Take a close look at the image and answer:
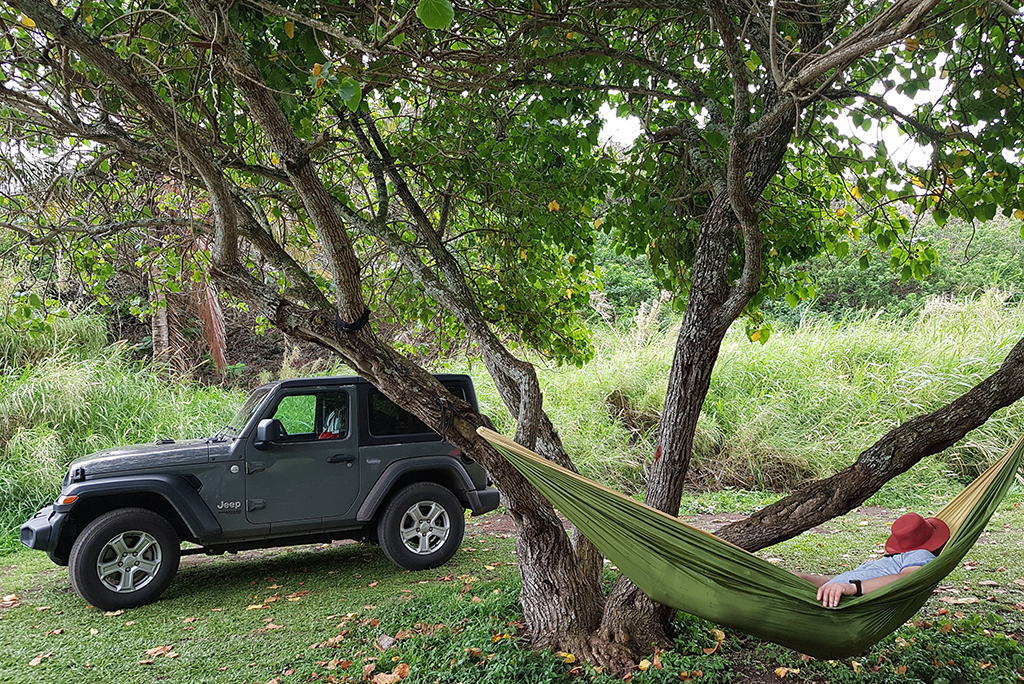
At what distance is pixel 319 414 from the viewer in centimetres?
582

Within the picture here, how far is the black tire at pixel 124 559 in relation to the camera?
4805mm

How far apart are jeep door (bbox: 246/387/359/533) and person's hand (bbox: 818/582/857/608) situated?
3.74m

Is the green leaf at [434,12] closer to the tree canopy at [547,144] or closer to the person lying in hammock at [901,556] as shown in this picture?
the tree canopy at [547,144]

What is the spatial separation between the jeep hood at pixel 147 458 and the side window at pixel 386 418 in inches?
42.9

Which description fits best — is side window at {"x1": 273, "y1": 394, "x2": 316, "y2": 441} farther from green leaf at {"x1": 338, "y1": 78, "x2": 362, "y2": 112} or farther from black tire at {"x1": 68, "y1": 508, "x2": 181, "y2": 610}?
green leaf at {"x1": 338, "y1": 78, "x2": 362, "y2": 112}

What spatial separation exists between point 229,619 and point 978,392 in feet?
14.3

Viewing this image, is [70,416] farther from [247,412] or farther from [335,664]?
[335,664]

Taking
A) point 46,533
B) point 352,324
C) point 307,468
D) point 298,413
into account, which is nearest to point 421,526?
point 307,468

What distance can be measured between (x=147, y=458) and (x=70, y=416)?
4.06 metres

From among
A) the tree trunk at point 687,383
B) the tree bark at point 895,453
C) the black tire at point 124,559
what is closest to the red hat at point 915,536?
the tree bark at point 895,453

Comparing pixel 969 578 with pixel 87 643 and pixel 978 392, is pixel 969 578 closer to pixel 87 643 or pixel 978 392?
pixel 978 392

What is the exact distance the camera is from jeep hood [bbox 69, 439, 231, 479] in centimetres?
498

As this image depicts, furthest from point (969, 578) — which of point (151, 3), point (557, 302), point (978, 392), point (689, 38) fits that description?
point (151, 3)

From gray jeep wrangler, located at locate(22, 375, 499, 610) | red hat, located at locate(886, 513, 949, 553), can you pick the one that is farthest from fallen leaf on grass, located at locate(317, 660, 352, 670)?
red hat, located at locate(886, 513, 949, 553)
